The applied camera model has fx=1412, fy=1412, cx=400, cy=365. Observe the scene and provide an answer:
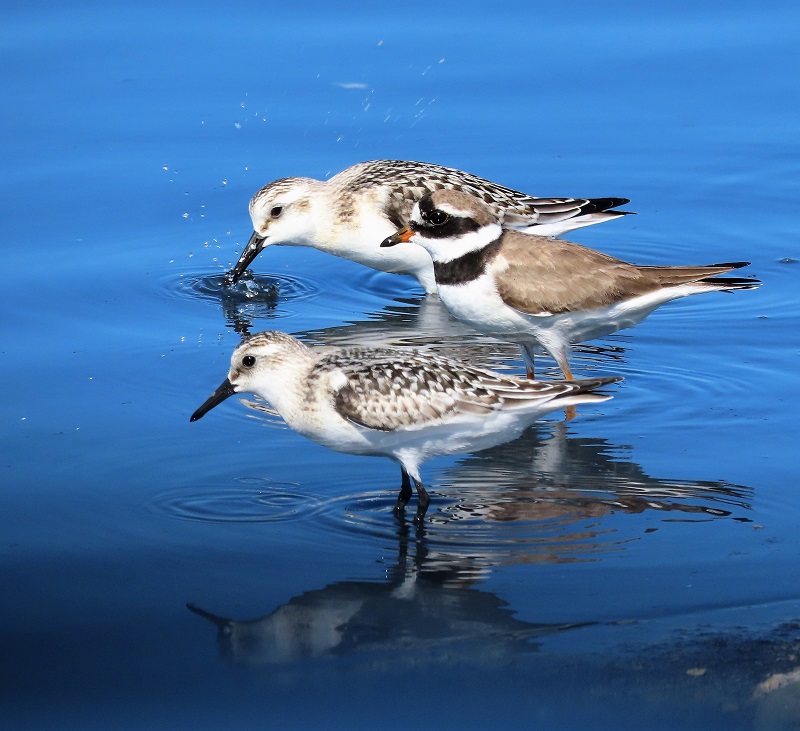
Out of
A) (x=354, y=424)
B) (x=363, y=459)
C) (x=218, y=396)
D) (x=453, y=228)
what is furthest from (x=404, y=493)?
(x=453, y=228)

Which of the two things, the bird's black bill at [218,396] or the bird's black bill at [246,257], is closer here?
the bird's black bill at [218,396]

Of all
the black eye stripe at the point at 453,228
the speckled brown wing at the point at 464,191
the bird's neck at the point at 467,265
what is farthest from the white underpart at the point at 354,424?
the speckled brown wing at the point at 464,191

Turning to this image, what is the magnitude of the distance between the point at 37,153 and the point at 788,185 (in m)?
7.36

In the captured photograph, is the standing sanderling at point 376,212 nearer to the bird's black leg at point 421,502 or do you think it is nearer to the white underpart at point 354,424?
the white underpart at point 354,424

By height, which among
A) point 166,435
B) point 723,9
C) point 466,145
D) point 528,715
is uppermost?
point 723,9

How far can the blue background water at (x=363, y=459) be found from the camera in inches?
244

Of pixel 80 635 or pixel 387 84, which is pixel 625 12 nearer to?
pixel 387 84

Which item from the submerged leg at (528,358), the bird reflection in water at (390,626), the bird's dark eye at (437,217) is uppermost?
the bird's dark eye at (437,217)

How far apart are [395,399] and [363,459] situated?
1118mm

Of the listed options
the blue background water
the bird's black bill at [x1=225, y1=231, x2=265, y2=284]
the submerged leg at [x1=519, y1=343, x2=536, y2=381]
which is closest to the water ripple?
the blue background water

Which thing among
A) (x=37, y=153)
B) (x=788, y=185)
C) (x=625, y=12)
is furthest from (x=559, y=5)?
(x=37, y=153)

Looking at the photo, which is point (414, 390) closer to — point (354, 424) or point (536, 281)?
point (354, 424)

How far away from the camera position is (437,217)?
10.1m

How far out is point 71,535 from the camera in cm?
746
